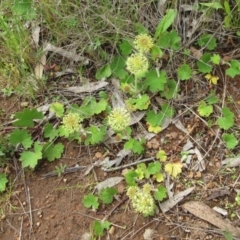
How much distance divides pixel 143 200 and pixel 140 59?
596 mm

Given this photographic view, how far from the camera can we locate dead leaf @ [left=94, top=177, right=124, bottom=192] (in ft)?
6.63

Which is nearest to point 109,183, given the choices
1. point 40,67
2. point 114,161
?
point 114,161

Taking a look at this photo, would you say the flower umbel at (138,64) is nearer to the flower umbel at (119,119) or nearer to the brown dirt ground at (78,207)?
the flower umbel at (119,119)

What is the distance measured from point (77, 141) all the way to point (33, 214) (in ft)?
1.27

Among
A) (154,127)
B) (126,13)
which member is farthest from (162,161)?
(126,13)

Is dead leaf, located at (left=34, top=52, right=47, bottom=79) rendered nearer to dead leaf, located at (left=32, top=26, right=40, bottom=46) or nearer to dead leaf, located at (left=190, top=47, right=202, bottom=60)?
dead leaf, located at (left=32, top=26, right=40, bottom=46)

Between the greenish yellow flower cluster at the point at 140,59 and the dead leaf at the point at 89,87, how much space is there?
26cm

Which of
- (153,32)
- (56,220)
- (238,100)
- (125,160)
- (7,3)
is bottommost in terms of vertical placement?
(56,220)

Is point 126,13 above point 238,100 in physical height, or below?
above

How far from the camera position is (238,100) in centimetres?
214

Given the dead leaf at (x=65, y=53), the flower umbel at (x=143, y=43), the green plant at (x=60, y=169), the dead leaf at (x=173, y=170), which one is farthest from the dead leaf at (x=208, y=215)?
the dead leaf at (x=65, y=53)

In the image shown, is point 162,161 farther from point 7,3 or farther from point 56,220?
point 7,3

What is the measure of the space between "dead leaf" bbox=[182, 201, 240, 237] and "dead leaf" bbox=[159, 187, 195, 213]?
4cm

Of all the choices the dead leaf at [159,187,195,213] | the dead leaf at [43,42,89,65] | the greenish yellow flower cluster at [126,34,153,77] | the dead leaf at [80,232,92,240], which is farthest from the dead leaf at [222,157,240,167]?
the dead leaf at [43,42,89,65]
